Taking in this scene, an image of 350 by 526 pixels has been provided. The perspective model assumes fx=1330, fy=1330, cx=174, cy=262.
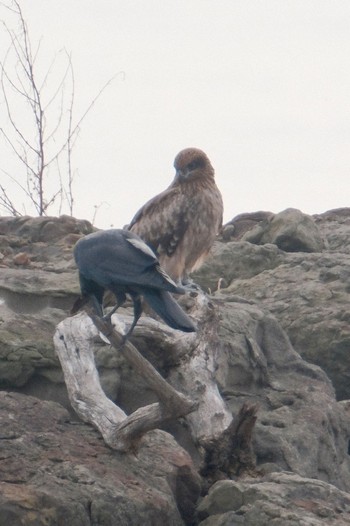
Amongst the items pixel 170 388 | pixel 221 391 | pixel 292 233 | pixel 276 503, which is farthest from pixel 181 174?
pixel 276 503

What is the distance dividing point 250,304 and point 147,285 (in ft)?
11.9

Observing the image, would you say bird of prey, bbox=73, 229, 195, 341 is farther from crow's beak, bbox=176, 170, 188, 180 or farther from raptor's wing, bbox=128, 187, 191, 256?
crow's beak, bbox=176, 170, 188, 180

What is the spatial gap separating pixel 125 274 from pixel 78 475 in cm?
108

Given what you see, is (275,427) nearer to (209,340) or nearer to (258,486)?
(209,340)

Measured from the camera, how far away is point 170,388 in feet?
22.9

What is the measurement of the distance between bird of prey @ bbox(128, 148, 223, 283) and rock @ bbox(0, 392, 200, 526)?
3.01 m

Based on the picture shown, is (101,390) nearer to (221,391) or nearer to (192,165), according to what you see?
(221,391)

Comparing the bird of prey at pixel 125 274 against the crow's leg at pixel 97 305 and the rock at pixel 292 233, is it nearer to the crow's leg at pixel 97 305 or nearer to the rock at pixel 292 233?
the crow's leg at pixel 97 305

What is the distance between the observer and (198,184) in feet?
36.0

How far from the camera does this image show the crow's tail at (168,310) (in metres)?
6.34

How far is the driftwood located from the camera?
7039 mm

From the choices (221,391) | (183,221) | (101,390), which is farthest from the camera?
(183,221)

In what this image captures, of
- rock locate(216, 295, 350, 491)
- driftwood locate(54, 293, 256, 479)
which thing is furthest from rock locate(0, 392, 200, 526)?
rock locate(216, 295, 350, 491)

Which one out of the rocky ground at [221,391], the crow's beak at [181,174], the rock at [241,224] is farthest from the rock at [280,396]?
the rock at [241,224]
